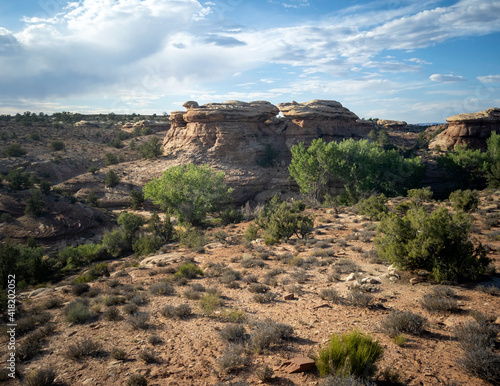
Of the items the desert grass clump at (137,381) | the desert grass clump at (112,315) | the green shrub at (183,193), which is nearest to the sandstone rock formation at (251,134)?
the green shrub at (183,193)

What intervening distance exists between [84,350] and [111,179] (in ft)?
104

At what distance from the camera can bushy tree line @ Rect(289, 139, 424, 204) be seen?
27.6 meters

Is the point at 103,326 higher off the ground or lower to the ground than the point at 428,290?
lower

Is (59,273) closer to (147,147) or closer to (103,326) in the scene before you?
(103,326)

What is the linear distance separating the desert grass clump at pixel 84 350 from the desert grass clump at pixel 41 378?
0.62 metres

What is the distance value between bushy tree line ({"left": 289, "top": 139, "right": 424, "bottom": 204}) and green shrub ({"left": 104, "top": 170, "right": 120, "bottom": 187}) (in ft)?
72.8

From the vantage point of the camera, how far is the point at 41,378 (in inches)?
177

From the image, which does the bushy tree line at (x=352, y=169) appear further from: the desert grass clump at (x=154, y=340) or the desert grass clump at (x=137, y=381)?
the desert grass clump at (x=137, y=381)

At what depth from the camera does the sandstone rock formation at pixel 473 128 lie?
136 feet

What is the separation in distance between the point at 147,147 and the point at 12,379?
129 feet

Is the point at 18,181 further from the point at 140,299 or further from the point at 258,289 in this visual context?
the point at 258,289

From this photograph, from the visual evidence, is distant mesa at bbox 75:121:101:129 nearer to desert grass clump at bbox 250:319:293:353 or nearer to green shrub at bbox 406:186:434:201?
green shrub at bbox 406:186:434:201

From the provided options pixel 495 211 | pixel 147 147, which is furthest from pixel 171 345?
pixel 147 147

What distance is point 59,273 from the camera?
14.4m
